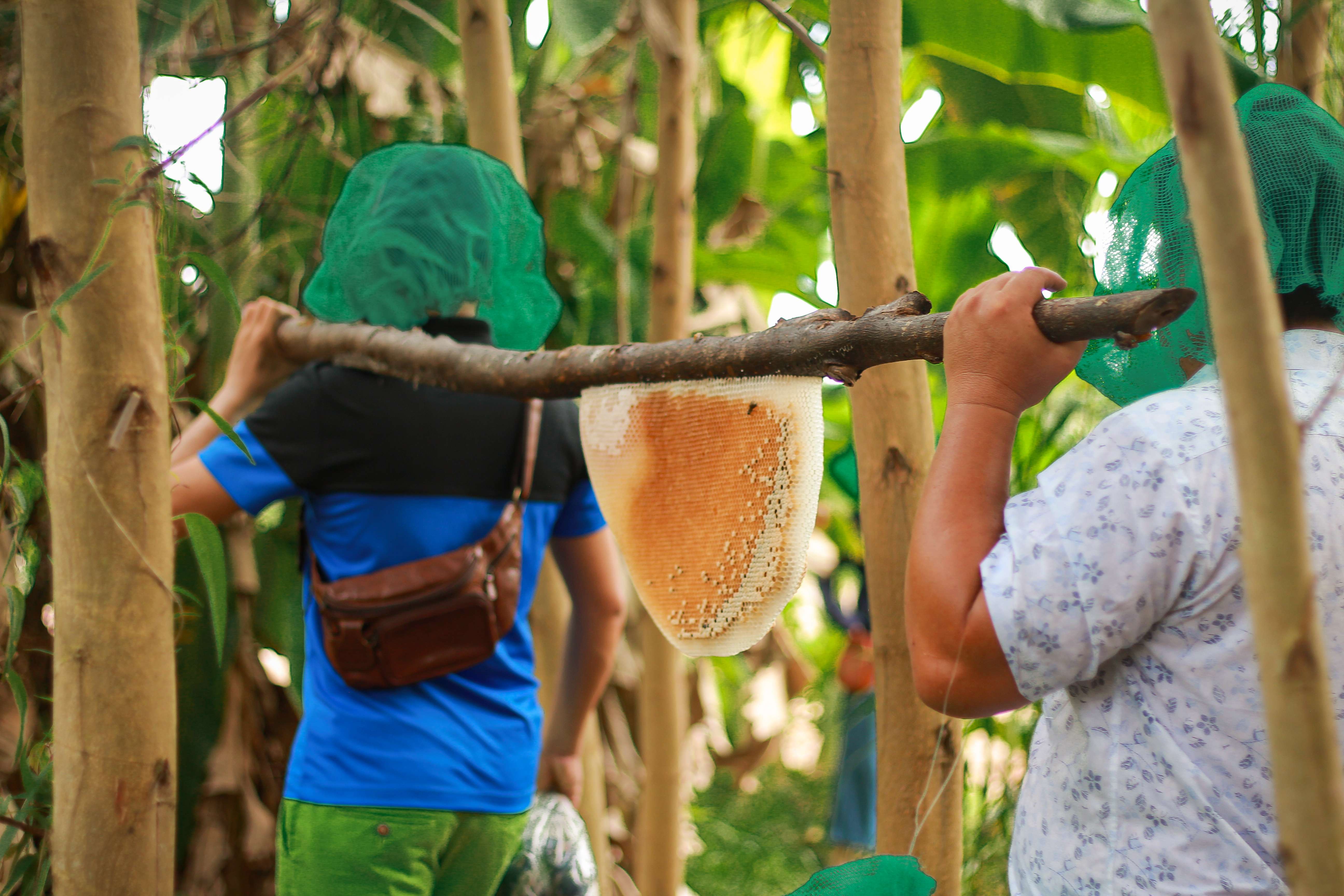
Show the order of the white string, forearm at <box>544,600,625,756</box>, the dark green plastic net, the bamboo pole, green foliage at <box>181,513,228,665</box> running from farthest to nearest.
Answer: forearm at <box>544,600,625,756</box>, the white string, green foliage at <box>181,513,228,665</box>, the dark green plastic net, the bamboo pole

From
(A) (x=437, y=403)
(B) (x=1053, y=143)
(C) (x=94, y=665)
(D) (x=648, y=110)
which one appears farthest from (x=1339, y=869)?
(D) (x=648, y=110)

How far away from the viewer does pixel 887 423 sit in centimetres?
120

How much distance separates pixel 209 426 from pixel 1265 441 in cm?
133

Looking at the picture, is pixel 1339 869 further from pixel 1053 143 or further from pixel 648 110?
pixel 648 110

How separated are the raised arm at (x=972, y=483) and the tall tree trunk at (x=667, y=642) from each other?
1223mm

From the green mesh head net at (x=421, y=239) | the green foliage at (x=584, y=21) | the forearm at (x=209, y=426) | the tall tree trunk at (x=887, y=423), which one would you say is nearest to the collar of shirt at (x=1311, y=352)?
the tall tree trunk at (x=887, y=423)

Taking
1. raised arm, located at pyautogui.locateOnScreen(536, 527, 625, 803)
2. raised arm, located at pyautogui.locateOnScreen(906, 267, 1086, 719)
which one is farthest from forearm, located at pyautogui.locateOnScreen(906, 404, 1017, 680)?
raised arm, located at pyautogui.locateOnScreen(536, 527, 625, 803)

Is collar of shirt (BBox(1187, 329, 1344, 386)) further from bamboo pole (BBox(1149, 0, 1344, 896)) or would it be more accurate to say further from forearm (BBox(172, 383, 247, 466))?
forearm (BBox(172, 383, 247, 466))

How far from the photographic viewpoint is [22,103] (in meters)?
0.94

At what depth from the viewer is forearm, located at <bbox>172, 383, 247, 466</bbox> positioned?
1.36 m

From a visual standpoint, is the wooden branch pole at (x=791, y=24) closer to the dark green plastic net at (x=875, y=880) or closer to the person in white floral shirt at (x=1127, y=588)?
the person in white floral shirt at (x=1127, y=588)

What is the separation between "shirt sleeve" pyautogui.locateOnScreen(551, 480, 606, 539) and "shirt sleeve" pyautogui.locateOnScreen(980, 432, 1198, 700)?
846mm

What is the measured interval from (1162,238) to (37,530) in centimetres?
161

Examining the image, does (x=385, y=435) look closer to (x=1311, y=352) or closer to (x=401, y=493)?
(x=401, y=493)
